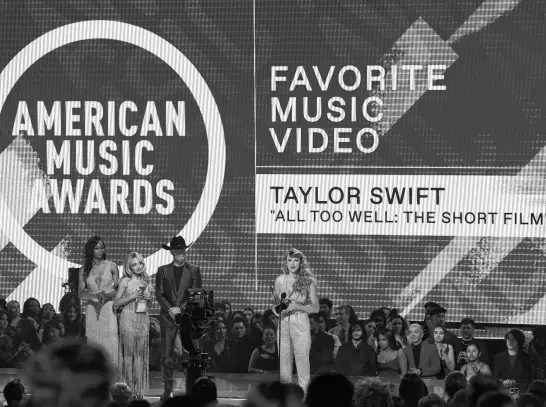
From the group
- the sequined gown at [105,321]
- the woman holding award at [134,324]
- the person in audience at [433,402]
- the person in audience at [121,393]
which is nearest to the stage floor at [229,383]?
the woman holding award at [134,324]

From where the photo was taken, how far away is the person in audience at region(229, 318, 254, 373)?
1065 centimetres

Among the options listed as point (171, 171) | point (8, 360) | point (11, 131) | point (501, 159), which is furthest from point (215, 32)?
point (8, 360)

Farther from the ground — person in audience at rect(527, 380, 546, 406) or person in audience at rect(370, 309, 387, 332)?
person in audience at rect(370, 309, 387, 332)

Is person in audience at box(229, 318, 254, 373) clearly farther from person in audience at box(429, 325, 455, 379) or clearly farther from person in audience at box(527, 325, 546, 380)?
person in audience at box(527, 325, 546, 380)

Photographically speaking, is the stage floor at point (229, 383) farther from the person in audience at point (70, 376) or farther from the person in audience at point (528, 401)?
the person in audience at point (70, 376)

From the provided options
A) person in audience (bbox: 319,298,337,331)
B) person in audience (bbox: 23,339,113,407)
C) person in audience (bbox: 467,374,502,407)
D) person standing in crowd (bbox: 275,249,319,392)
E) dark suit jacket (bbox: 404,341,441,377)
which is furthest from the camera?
person in audience (bbox: 319,298,337,331)

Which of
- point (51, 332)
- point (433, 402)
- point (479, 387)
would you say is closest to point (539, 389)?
point (433, 402)

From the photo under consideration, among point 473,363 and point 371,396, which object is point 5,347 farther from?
point 371,396

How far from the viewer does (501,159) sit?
1125 centimetres

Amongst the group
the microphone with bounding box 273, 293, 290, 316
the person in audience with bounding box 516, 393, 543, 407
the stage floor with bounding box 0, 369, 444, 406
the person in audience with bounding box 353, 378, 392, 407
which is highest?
the microphone with bounding box 273, 293, 290, 316

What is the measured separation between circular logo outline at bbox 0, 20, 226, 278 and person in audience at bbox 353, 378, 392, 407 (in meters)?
8.61

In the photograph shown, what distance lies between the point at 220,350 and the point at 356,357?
1480 millimetres

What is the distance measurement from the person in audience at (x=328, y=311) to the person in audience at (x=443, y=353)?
4.36ft

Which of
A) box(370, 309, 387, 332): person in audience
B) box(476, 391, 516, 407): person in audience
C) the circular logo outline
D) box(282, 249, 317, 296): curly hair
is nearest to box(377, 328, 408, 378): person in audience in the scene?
box(370, 309, 387, 332): person in audience
